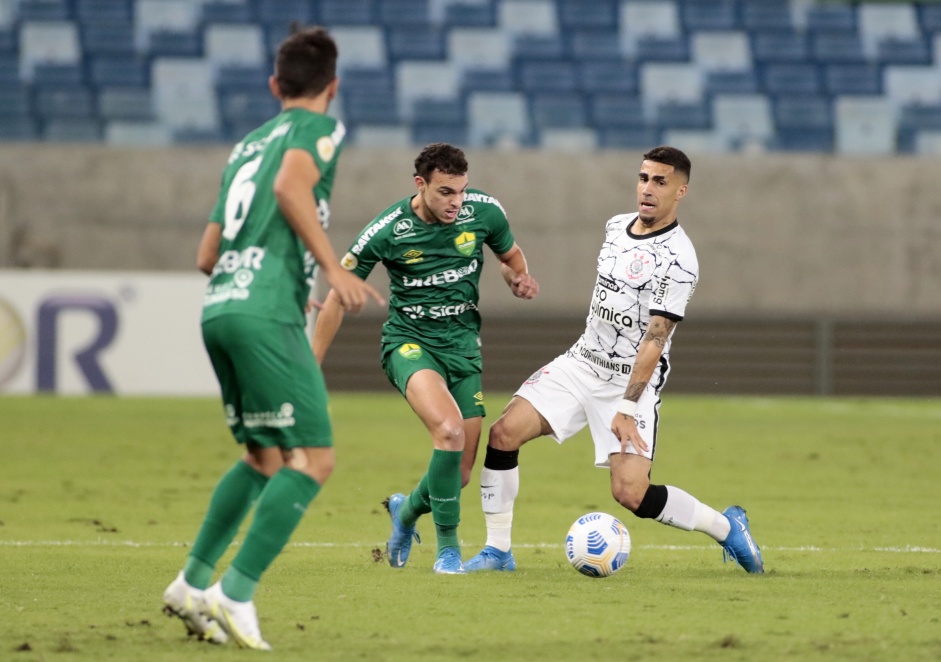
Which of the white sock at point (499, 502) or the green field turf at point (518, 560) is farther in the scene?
the white sock at point (499, 502)

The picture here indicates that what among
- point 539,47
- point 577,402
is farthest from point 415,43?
point 577,402

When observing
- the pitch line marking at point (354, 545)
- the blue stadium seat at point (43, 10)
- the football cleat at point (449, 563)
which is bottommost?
the pitch line marking at point (354, 545)

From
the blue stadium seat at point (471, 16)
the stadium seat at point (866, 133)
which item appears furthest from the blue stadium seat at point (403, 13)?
the stadium seat at point (866, 133)

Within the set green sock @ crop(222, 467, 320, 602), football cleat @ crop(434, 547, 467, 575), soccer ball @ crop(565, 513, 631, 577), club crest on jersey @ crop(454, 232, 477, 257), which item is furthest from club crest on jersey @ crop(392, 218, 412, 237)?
green sock @ crop(222, 467, 320, 602)

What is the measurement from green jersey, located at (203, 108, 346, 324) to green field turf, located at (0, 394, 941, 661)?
1.13 metres

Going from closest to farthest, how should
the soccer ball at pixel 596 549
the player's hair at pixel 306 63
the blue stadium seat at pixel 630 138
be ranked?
the player's hair at pixel 306 63 → the soccer ball at pixel 596 549 → the blue stadium seat at pixel 630 138

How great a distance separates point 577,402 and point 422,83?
43.5 ft

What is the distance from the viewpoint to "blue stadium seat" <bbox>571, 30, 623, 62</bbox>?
20.6 m

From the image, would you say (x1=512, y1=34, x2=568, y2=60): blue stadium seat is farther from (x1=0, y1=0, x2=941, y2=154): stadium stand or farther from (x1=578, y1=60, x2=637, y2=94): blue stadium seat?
(x1=578, y1=60, x2=637, y2=94): blue stadium seat

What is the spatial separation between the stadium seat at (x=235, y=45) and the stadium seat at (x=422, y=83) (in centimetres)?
190

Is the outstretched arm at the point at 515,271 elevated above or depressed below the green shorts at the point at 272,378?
below

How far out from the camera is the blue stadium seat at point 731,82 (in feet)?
66.3

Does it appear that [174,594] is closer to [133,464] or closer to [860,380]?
[133,464]

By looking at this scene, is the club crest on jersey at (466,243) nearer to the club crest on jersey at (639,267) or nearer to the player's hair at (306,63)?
the club crest on jersey at (639,267)
